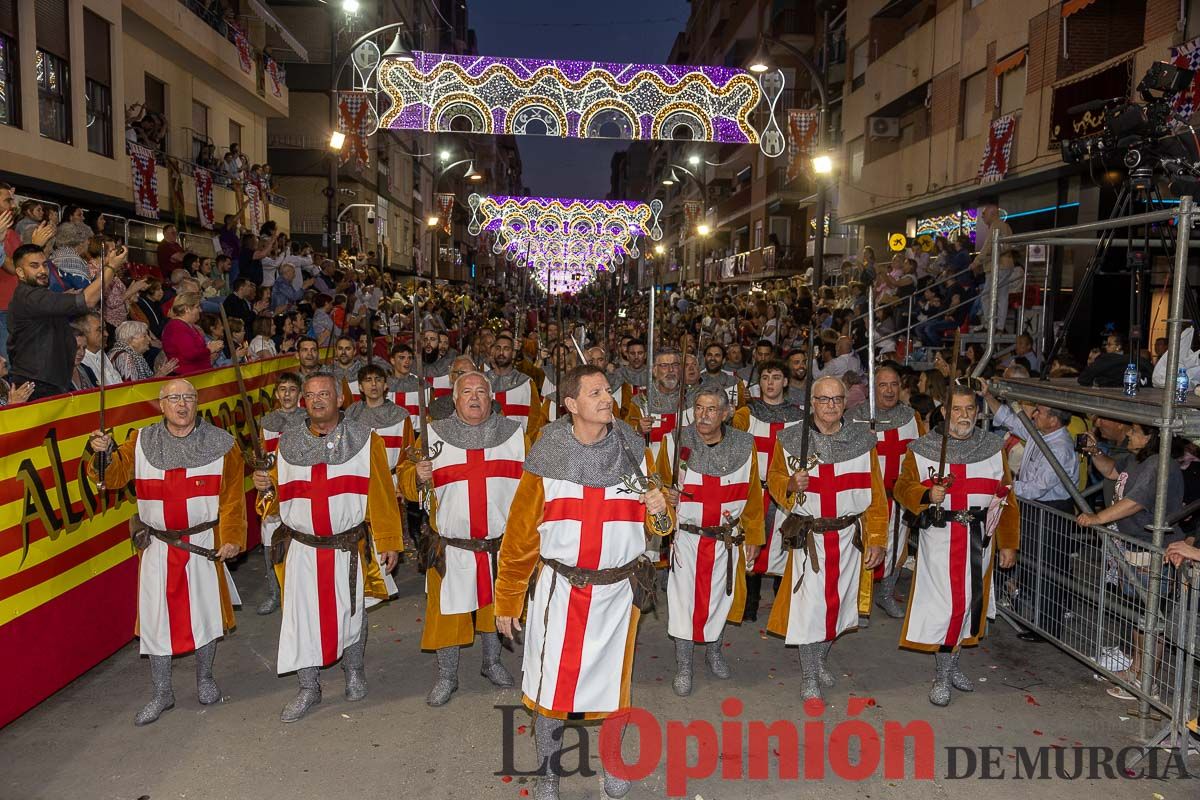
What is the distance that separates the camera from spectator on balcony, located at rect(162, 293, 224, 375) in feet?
26.4

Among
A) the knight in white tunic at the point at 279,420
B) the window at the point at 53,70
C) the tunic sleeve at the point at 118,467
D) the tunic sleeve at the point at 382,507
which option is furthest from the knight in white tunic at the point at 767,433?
the window at the point at 53,70

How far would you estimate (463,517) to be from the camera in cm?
546

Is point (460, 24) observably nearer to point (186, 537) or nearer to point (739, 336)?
point (739, 336)

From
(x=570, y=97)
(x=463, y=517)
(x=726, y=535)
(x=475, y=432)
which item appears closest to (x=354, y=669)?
(x=463, y=517)

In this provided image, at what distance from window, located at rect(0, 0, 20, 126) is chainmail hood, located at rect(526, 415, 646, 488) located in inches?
472

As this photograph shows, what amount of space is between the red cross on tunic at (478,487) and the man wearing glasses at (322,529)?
361 mm

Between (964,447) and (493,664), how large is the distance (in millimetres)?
3205

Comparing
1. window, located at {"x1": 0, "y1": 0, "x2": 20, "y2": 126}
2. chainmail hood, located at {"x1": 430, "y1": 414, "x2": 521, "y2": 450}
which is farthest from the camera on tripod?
window, located at {"x1": 0, "y1": 0, "x2": 20, "y2": 126}

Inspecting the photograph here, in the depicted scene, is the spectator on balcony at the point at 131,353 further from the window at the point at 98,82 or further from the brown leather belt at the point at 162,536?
the window at the point at 98,82

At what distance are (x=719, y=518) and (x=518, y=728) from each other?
68.1 inches

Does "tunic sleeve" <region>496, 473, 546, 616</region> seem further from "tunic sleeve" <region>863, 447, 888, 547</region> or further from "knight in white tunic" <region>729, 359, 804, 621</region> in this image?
"knight in white tunic" <region>729, 359, 804, 621</region>

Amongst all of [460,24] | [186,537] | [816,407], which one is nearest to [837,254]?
[816,407]

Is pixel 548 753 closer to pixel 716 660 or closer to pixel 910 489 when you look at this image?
pixel 716 660

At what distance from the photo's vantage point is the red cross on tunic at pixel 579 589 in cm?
420
